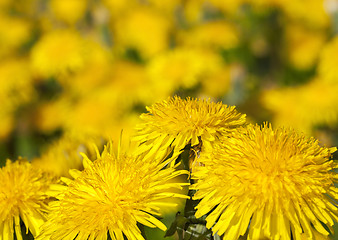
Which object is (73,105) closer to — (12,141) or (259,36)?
(12,141)

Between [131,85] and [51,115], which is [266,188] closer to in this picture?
[131,85]

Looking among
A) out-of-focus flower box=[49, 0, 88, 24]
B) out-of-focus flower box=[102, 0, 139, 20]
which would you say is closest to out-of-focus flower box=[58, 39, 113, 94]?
out-of-focus flower box=[102, 0, 139, 20]

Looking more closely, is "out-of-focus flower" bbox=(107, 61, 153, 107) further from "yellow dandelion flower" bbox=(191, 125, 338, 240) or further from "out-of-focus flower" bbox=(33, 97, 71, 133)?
"yellow dandelion flower" bbox=(191, 125, 338, 240)

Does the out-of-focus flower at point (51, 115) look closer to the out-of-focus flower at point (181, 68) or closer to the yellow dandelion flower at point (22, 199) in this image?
the out-of-focus flower at point (181, 68)

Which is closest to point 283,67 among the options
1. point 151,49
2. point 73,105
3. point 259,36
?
point 259,36

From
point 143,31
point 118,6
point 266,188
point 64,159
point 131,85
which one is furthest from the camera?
point 118,6

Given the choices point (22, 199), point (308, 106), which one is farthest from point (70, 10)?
point (22, 199)
